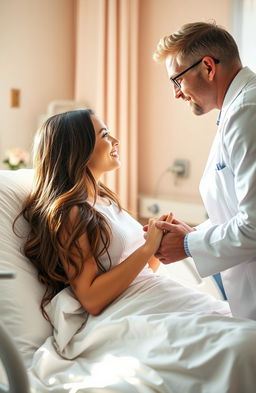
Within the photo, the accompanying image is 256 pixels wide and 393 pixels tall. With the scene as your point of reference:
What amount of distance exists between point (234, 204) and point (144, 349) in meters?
0.60

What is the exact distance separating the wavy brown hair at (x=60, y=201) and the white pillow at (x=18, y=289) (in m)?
0.03

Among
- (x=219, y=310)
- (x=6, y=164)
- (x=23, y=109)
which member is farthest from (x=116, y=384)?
(x=23, y=109)

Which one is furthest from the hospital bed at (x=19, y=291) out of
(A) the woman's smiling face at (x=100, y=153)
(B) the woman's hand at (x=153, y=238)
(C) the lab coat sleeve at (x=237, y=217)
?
(C) the lab coat sleeve at (x=237, y=217)

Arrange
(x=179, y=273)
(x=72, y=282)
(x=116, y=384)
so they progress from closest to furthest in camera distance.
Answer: (x=116, y=384) < (x=72, y=282) < (x=179, y=273)

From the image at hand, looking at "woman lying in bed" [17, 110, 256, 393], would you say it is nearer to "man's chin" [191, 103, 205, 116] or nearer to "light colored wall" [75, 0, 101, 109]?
"man's chin" [191, 103, 205, 116]

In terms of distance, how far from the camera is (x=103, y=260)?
1.86 m

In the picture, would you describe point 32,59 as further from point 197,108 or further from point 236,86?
point 236,86

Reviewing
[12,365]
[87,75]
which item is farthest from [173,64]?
[87,75]

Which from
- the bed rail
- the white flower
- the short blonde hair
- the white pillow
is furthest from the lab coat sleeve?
the white flower

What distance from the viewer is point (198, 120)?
3680 mm

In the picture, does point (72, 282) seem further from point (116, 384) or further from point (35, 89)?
point (35, 89)

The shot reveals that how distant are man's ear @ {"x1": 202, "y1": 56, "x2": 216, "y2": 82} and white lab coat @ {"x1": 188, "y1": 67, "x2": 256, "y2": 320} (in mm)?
78

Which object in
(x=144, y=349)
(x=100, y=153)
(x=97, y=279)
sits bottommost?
(x=144, y=349)

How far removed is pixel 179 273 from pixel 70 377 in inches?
38.8
